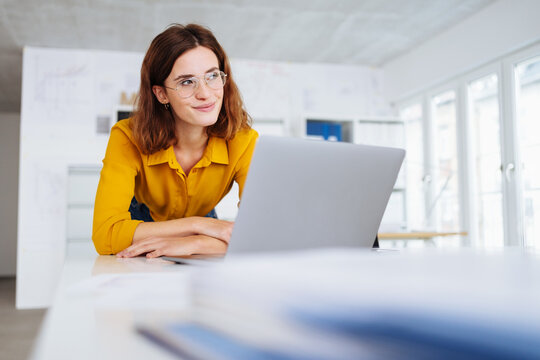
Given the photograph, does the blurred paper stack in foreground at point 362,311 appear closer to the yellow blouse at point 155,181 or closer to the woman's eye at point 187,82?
the yellow blouse at point 155,181

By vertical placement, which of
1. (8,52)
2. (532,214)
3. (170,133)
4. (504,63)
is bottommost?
(532,214)

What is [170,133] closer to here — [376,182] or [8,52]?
[376,182]

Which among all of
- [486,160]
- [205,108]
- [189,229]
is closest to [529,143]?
[486,160]

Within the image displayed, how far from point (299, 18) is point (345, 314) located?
4.52 metres

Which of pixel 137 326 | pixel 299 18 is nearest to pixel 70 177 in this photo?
pixel 299 18

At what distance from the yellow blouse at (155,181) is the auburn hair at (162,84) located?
5cm

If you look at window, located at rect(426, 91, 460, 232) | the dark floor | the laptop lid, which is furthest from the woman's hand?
window, located at rect(426, 91, 460, 232)

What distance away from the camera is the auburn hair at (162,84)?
1460 millimetres

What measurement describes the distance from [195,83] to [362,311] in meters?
1.41

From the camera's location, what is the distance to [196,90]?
147cm

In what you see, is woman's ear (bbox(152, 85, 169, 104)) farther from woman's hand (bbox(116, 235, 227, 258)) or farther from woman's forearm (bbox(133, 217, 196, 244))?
woman's hand (bbox(116, 235, 227, 258))

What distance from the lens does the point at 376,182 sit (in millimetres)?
843

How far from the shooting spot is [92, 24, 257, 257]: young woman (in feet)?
4.19

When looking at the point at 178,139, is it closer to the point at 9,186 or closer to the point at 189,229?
the point at 189,229
